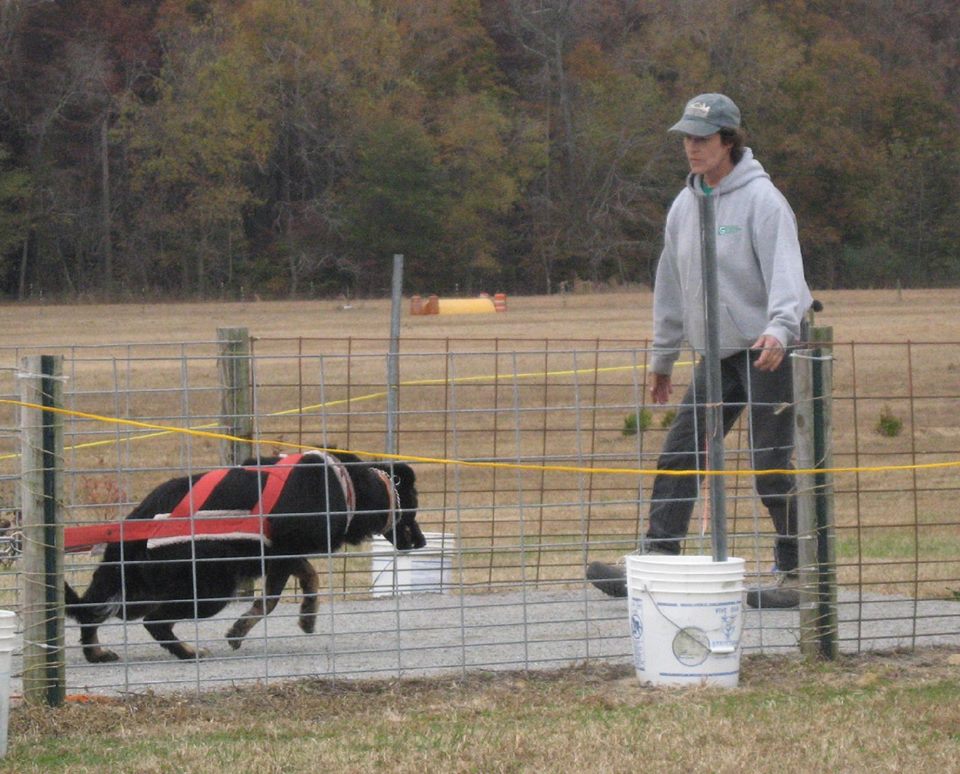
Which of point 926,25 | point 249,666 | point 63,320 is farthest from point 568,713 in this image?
point 926,25

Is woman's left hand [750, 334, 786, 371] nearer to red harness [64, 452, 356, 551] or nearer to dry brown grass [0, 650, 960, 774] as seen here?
dry brown grass [0, 650, 960, 774]

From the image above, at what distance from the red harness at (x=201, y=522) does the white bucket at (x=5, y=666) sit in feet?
2.95

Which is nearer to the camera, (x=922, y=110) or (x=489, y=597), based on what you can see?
(x=489, y=597)

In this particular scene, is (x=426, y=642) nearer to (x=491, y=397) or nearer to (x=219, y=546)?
(x=219, y=546)

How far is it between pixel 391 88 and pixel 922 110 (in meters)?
22.4

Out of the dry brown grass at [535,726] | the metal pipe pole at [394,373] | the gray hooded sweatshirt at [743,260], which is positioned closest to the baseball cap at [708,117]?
the gray hooded sweatshirt at [743,260]

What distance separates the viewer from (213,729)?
4516 mm

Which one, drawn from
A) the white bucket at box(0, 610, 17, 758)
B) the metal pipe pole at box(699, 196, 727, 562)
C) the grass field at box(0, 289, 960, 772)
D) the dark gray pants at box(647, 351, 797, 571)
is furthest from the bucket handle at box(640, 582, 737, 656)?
the white bucket at box(0, 610, 17, 758)

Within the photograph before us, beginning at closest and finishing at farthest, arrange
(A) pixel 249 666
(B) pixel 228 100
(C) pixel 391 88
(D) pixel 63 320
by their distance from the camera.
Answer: (A) pixel 249 666
(D) pixel 63 320
(B) pixel 228 100
(C) pixel 391 88

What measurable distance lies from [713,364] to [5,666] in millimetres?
2437

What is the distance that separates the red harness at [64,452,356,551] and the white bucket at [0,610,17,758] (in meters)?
0.90

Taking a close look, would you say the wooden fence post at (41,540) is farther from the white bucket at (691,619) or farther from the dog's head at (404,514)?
the white bucket at (691,619)

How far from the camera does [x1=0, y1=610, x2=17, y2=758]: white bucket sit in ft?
14.0

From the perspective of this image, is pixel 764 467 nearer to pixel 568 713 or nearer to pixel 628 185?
pixel 568 713
